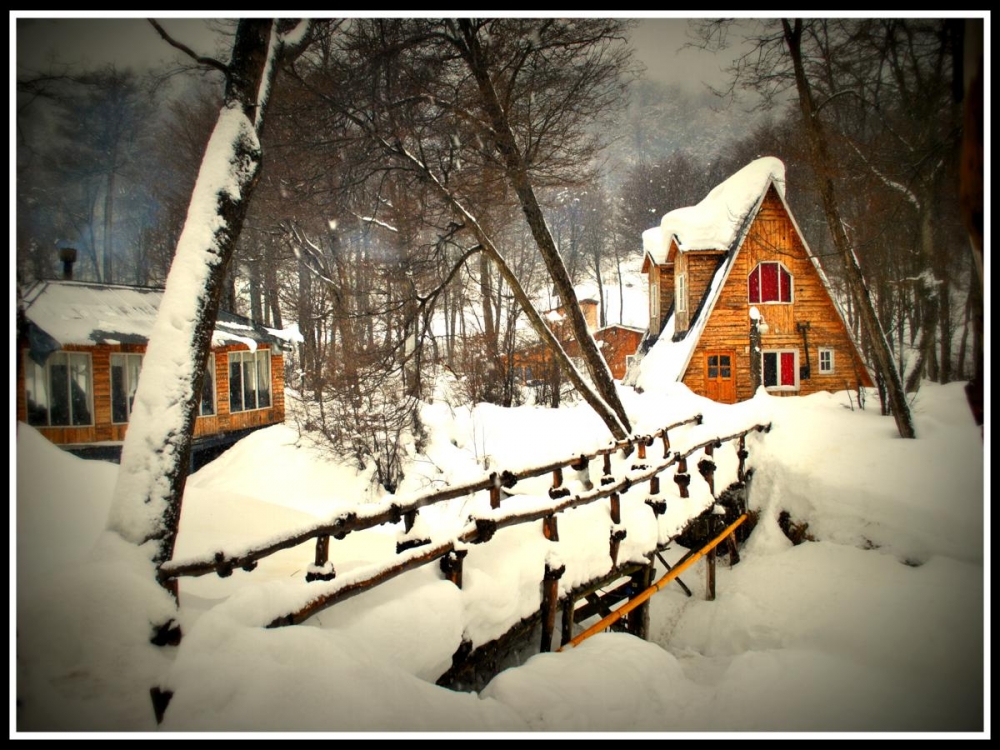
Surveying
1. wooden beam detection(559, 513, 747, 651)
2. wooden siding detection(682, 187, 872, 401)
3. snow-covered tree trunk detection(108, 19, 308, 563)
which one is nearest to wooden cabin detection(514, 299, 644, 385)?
wooden siding detection(682, 187, 872, 401)

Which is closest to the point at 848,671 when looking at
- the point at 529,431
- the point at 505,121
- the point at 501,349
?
the point at 505,121

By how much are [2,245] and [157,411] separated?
3.93 feet

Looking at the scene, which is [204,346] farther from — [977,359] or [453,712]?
[977,359]

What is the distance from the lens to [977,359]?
2930 millimetres

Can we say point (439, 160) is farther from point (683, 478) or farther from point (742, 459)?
point (742, 459)

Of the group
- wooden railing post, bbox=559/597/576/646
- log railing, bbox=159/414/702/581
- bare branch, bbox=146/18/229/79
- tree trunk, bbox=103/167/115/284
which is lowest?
wooden railing post, bbox=559/597/576/646

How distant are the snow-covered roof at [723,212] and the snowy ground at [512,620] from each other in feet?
22.3

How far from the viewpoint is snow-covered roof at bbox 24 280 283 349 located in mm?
3623

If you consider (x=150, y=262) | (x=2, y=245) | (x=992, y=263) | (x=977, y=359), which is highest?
(x=150, y=262)

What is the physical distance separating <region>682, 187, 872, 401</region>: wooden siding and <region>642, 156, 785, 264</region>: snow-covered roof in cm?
32

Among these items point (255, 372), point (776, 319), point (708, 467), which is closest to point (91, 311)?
point (255, 372)

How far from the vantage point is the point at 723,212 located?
1105 centimetres

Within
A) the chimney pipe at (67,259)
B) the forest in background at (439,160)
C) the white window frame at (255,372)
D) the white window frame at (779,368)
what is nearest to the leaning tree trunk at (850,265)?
the forest in background at (439,160)

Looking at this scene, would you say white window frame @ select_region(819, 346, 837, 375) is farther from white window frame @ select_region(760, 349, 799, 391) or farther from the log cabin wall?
the log cabin wall
